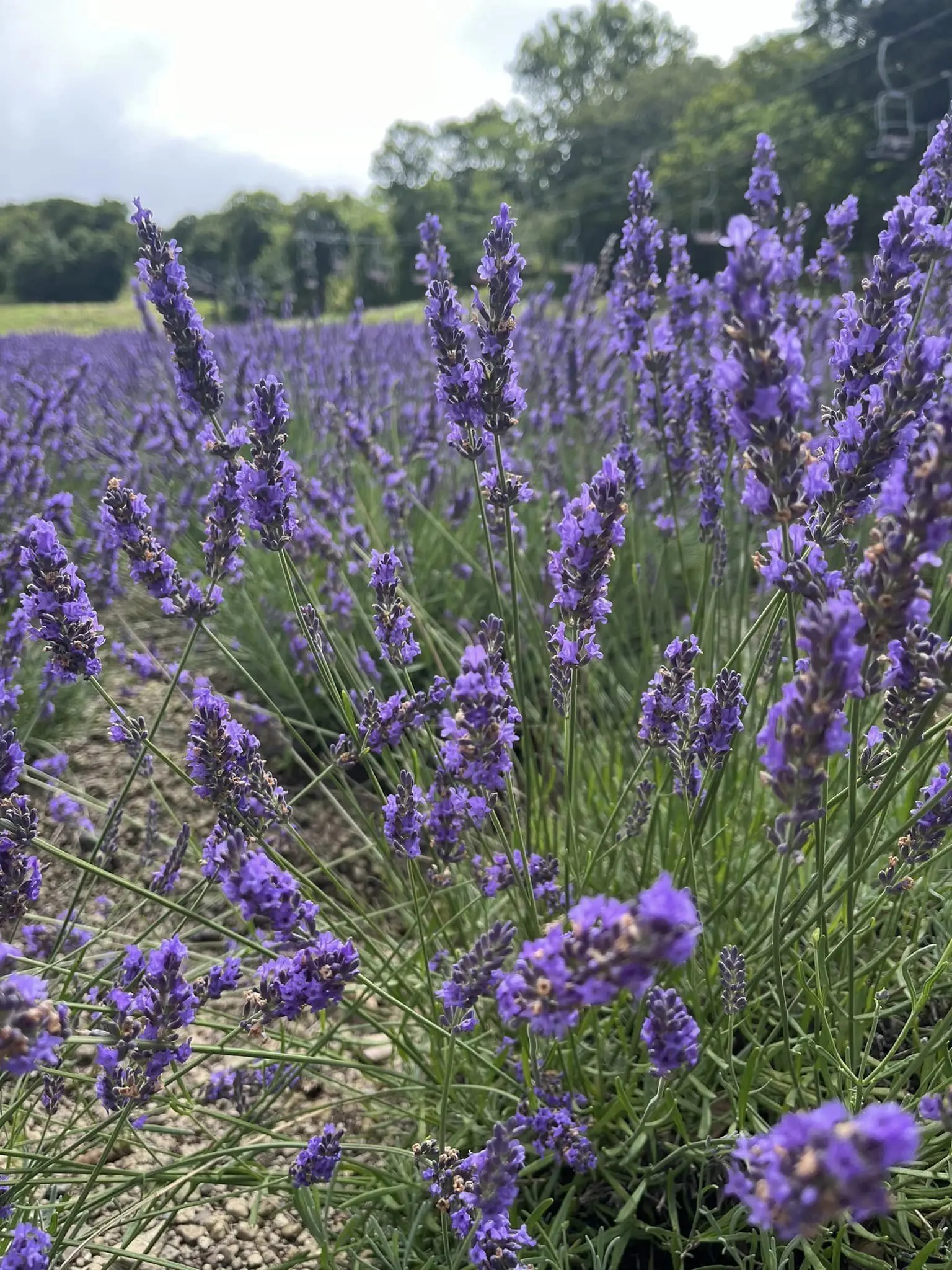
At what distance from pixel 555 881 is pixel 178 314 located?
1577 mm

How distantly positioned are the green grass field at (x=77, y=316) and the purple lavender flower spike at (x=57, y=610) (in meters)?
17.9

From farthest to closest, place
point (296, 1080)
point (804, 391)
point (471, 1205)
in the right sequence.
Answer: point (296, 1080), point (471, 1205), point (804, 391)

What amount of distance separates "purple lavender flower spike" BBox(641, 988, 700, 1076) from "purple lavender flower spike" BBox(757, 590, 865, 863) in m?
0.44

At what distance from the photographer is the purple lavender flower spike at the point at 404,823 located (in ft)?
4.99

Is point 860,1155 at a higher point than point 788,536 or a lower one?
lower

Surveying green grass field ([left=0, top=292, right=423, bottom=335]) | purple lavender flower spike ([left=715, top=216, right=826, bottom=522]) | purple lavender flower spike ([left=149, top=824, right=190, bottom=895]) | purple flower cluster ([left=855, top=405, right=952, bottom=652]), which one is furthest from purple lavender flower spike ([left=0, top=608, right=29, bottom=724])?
green grass field ([left=0, top=292, right=423, bottom=335])

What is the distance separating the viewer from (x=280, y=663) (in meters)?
2.28

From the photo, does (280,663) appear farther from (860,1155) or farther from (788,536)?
(860,1155)

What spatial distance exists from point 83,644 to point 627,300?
174 centimetres

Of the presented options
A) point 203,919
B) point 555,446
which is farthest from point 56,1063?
point 555,446

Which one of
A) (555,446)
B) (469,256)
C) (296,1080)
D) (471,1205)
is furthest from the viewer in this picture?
(469,256)

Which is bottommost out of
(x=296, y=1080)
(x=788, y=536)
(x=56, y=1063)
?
(x=296, y=1080)

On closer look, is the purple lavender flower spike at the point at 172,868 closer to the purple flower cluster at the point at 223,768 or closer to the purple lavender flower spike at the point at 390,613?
the purple flower cluster at the point at 223,768

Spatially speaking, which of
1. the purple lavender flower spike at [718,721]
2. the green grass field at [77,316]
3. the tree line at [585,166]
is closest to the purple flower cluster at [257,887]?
the purple lavender flower spike at [718,721]
